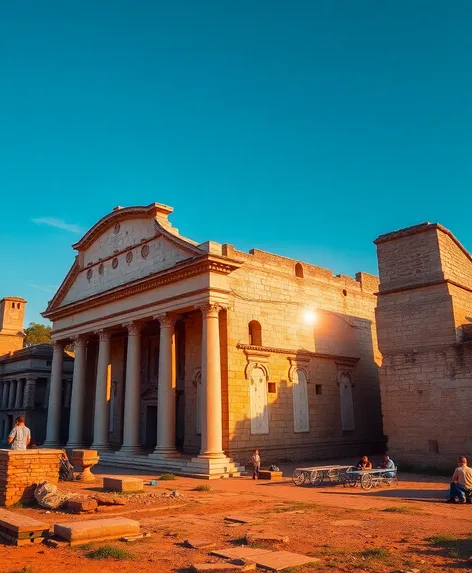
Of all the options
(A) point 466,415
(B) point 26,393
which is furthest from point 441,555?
(B) point 26,393

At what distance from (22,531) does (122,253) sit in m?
19.5

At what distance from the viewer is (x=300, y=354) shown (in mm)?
25766

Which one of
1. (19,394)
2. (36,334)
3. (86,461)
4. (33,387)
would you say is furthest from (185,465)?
(36,334)

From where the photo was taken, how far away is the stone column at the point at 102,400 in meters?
26.7

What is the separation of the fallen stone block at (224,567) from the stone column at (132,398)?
17.8 m

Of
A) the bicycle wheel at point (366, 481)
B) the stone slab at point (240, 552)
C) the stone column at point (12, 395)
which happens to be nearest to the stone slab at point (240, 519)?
the stone slab at point (240, 552)

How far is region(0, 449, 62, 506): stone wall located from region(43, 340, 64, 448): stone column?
19520mm

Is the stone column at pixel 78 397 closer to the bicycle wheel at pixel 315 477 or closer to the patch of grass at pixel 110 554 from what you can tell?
the bicycle wheel at pixel 315 477

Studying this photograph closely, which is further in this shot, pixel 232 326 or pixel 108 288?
pixel 108 288

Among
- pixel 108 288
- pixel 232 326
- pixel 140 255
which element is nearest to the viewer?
pixel 232 326

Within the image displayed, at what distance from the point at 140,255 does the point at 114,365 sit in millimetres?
8830

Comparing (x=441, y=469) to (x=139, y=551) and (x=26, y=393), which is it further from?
(x=26, y=393)

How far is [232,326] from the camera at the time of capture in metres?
22.6

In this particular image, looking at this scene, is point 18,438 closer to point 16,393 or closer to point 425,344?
point 425,344
